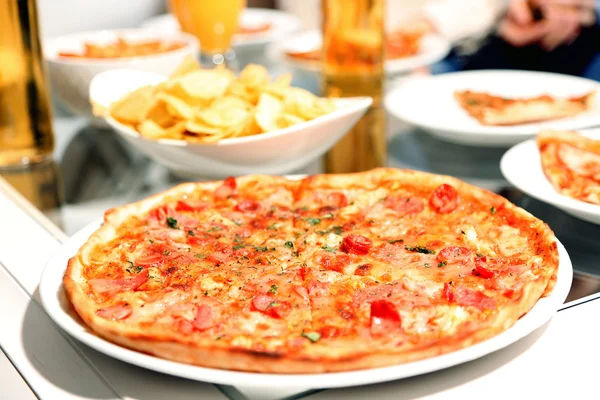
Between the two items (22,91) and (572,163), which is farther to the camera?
(22,91)

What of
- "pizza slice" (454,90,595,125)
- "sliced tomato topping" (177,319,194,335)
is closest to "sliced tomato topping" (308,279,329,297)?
"sliced tomato topping" (177,319,194,335)

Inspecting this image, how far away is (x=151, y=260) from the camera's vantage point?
1231 mm

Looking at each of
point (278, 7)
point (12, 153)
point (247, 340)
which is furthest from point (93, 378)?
point (278, 7)

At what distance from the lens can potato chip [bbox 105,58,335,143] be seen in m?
1.63

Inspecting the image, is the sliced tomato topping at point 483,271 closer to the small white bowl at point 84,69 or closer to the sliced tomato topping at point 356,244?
the sliced tomato topping at point 356,244

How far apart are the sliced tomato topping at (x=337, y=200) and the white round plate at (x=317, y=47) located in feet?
3.86

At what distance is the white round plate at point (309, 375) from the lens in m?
0.88

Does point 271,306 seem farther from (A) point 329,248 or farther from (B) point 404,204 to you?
(B) point 404,204

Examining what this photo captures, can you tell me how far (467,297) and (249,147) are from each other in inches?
28.0

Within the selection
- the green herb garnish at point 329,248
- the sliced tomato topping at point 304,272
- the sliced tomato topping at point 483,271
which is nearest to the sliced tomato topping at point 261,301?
the sliced tomato topping at point 304,272

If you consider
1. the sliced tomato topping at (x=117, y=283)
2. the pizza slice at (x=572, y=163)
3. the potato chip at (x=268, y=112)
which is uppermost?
the potato chip at (x=268, y=112)

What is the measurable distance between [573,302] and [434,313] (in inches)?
11.4

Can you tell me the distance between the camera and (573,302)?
3.83ft

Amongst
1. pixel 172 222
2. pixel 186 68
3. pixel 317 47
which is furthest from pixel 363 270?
pixel 317 47
